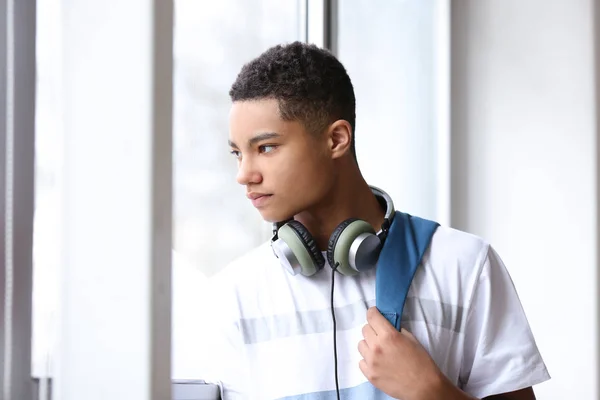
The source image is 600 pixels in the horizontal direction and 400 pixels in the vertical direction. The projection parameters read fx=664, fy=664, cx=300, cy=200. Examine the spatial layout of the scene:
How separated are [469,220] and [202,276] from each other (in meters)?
1.56

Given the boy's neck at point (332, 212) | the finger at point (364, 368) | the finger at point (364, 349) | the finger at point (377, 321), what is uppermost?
the boy's neck at point (332, 212)

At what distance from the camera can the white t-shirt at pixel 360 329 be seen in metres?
1.21

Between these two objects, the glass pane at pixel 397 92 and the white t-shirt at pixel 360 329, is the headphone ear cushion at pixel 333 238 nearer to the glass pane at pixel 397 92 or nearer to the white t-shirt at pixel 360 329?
the white t-shirt at pixel 360 329

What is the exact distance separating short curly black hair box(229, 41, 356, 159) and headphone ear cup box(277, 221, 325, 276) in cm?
19

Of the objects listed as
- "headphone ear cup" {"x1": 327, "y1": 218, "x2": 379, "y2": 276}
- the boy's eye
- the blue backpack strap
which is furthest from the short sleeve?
the boy's eye

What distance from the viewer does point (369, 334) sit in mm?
1176

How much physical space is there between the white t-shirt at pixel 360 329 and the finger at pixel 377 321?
0.06 meters

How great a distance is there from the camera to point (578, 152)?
2566 mm

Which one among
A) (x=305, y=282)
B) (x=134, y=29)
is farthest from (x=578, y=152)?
(x=134, y=29)

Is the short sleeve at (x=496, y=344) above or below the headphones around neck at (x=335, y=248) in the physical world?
below

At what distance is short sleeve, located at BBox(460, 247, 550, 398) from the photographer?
1210 mm

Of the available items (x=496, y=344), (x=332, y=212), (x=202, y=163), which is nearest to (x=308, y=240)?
(x=332, y=212)

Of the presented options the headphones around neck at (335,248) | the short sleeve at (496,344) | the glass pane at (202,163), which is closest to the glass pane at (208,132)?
the glass pane at (202,163)

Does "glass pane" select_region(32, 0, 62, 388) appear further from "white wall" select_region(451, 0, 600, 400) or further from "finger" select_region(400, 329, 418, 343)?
"white wall" select_region(451, 0, 600, 400)
